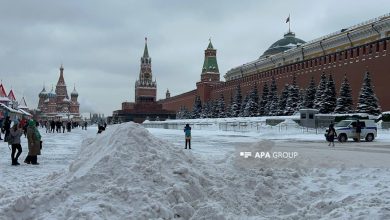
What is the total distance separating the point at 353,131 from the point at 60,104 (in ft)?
398

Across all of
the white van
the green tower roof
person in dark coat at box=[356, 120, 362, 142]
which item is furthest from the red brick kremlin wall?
the green tower roof

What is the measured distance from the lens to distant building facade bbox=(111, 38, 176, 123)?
Answer: 121 meters

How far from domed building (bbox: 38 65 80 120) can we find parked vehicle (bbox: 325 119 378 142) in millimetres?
114762

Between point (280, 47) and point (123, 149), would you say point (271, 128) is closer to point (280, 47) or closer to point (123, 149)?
point (123, 149)

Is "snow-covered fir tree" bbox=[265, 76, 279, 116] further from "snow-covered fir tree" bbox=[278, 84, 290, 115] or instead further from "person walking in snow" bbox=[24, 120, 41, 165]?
"person walking in snow" bbox=[24, 120, 41, 165]

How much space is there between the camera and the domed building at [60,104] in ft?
436

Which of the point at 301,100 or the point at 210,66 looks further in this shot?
the point at 210,66

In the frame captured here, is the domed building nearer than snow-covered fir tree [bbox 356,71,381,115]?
No

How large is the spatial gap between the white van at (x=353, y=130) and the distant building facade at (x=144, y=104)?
90.3 metres

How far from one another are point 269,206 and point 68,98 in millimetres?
139014

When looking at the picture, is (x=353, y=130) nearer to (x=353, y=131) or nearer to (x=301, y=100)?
(x=353, y=131)

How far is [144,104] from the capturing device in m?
125

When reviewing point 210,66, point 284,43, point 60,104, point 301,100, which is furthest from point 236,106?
point 60,104

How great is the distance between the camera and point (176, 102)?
127562mm
